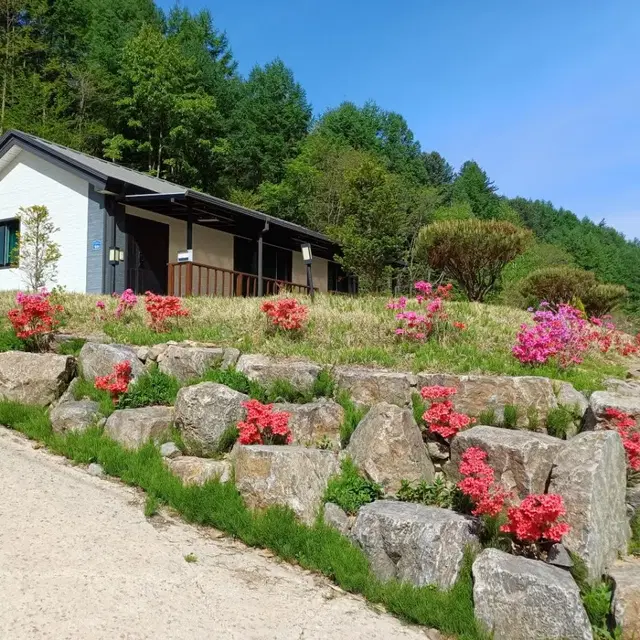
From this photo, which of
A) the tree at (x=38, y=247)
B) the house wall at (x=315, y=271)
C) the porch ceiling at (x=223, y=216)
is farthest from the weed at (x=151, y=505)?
the house wall at (x=315, y=271)

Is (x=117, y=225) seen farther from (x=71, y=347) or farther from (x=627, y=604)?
(x=627, y=604)

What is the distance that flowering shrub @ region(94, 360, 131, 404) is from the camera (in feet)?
19.5

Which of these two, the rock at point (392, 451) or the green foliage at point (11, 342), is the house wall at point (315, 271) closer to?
the green foliage at point (11, 342)

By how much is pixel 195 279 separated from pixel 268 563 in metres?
11.0

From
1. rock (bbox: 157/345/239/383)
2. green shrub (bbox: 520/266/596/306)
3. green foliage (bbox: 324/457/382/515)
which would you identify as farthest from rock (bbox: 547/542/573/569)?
green shrub (bbox: 520/266/596/306)

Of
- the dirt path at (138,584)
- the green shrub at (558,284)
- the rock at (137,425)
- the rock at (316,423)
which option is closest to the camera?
the dirt path at (138,584)

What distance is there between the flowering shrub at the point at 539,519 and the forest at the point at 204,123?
15291 mm

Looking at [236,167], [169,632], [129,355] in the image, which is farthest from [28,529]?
[236,167]

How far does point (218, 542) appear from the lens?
4340mm

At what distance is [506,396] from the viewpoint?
5.20 metres

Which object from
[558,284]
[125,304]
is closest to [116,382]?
[125,304]

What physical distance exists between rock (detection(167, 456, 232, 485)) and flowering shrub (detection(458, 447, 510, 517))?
1917 millimetres

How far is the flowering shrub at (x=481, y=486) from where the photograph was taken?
397cm

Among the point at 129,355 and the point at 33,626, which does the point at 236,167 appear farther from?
the point at 33,626
